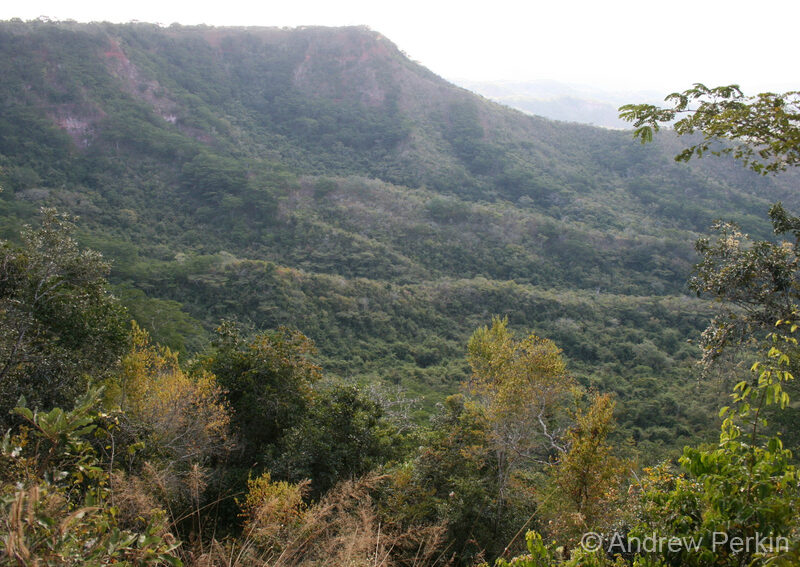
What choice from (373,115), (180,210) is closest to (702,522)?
(180,210)

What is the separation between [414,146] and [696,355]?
3518 centimetres

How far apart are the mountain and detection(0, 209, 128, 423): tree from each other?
8.71 meters

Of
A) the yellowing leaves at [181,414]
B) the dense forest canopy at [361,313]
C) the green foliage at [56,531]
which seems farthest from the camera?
the yellowing leaves at [181,414]

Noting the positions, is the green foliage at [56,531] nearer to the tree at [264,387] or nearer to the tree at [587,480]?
the tree at [587,480]

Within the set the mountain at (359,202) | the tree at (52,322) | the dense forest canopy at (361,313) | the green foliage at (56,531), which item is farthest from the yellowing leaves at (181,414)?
the mountain at (359,202)

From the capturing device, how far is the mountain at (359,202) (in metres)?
25.6

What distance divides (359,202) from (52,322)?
31.2 metres

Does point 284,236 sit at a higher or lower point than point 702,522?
lower

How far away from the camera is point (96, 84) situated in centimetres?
4078

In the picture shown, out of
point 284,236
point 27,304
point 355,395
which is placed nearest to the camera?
point 27,304

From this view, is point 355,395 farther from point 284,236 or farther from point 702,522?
point 284,236

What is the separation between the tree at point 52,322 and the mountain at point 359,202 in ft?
28.6

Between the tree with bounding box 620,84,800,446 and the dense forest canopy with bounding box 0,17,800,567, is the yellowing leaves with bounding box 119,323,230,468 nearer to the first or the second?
the dense forest canopy with bounding box 0,17,800,567

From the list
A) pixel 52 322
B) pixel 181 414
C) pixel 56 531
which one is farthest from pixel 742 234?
pixel 52 322
